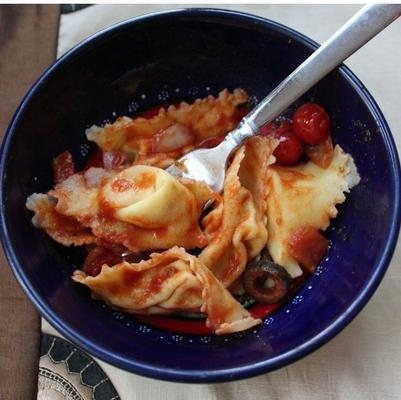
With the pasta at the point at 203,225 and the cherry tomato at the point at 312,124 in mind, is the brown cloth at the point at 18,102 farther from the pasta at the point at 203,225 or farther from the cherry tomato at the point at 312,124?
the cherry tomato at the point at 312,124

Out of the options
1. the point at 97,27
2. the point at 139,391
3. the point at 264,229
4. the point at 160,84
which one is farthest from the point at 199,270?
the point at 97,27

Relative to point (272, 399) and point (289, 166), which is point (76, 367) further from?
point (289, 166)

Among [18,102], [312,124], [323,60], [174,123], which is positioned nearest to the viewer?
[323,60]

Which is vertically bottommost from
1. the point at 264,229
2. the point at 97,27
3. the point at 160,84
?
the point at 264,229

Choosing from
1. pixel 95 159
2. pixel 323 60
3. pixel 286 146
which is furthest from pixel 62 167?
pixel 323 60

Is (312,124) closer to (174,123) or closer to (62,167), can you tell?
(174,123)
